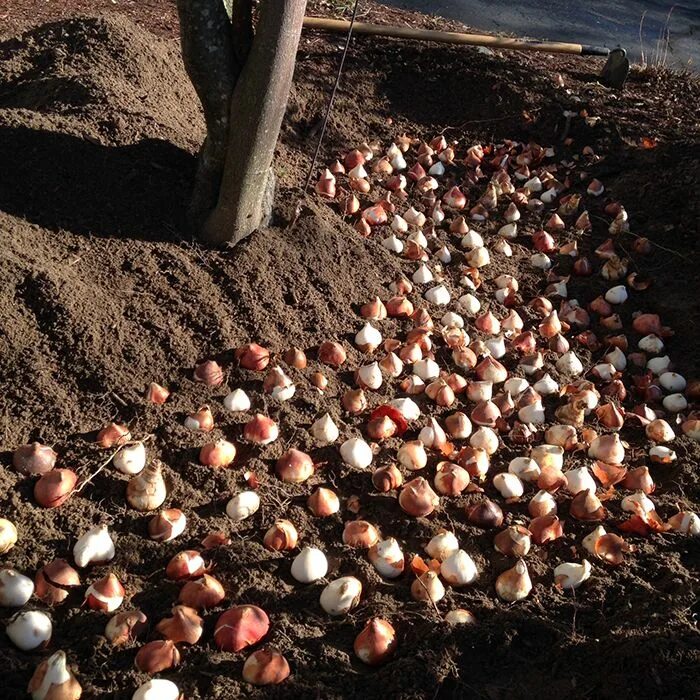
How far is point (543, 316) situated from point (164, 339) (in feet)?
5.46

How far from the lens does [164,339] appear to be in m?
2.80

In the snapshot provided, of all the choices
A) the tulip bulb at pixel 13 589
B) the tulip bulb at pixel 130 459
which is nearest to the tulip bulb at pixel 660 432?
the tulip bulb at pixel 130 459

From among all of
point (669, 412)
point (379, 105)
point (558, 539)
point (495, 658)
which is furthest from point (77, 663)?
point (379, 105)

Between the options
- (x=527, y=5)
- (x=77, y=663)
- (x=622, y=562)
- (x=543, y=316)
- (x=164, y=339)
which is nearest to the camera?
(x=77, y=663)

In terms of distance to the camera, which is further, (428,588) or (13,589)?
(428,588)

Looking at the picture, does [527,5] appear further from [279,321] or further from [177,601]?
[177,601]

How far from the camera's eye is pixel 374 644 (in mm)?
2025

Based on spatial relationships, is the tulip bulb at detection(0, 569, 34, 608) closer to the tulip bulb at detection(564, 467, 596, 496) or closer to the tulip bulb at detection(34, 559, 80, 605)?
the tulip bulb at detection(34, 559, 80, 605)

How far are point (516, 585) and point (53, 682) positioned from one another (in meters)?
1.23

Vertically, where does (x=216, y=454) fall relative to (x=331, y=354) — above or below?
below

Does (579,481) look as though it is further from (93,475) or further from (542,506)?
(93,475)

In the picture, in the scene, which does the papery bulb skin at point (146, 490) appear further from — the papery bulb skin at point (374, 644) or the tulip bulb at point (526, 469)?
the tulip bulb at point (526, 469)

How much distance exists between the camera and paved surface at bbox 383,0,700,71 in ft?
25.9

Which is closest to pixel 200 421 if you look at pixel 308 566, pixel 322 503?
pixel 322 503
